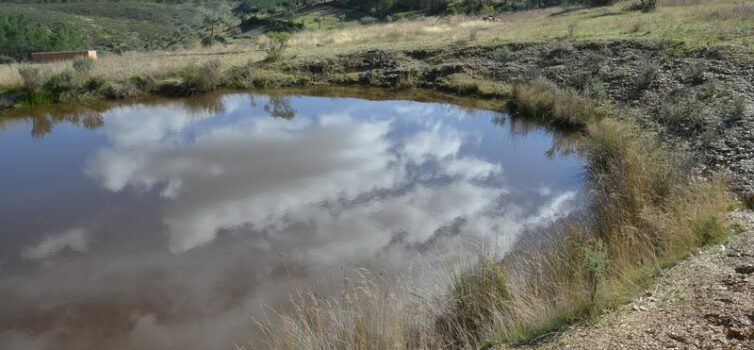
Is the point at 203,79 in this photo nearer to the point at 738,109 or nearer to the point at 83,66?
the point at 83,66

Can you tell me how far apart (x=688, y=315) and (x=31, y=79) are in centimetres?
2138

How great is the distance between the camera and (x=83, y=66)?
20.6m

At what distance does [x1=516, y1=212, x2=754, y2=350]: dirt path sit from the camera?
4027 millimetres

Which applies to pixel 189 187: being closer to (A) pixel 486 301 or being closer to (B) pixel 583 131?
(A) pixel 486 301

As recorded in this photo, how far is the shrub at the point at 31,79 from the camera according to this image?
19.1 m

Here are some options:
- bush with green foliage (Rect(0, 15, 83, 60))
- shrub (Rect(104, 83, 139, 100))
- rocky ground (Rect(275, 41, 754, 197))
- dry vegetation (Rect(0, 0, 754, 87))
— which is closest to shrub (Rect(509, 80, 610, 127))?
rocky ground (Rect(275, 41, 754, 197))

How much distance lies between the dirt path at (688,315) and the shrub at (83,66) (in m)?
20.9

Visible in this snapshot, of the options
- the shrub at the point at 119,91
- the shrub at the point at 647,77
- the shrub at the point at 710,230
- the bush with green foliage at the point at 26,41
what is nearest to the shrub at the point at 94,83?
the shrub at the point at 119,91

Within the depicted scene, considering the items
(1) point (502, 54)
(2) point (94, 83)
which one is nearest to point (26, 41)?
(2) point (94, 83)

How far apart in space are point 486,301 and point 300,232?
384 centimetres

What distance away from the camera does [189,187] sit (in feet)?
34.2

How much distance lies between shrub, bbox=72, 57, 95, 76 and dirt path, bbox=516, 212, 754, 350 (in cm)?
2091

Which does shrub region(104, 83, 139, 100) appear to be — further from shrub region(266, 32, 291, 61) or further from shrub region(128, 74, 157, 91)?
shrub region(266, 32, 291, 61)

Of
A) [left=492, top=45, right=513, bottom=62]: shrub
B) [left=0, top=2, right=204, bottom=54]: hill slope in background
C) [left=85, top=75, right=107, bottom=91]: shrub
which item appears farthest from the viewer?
[left=0, top=2, right=204, bottom=54]: hill slope in background
